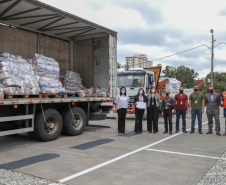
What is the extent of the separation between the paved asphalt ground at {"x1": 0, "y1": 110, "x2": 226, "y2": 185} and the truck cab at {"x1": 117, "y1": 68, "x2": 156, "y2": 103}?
18.7ft

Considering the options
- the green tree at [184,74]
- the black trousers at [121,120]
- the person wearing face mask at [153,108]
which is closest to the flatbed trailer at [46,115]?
the black trousers at [121,120]

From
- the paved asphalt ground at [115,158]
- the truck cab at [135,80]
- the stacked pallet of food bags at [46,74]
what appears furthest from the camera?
the truck cab at [135,80]

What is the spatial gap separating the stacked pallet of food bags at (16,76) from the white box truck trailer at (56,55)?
0.31 m

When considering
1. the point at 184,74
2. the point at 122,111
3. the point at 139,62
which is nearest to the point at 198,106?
the point at 122,111

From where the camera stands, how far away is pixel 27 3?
6.82 metres

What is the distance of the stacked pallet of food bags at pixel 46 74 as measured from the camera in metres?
7.61

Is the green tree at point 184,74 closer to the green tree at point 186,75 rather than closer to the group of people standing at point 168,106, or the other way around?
the green tree at point 186,75

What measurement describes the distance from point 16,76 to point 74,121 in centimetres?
267

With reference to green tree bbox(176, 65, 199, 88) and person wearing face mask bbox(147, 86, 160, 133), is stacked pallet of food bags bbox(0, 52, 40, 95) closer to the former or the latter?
person wearing face mask bbox(147, 86, 160, 133)

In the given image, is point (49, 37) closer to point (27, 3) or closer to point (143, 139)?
point (27, 3)

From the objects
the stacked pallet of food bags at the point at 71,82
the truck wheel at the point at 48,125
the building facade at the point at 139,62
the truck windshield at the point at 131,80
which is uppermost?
the building facade at the point at 139,62

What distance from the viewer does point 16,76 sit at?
689cm

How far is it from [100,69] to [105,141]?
347 centimetres

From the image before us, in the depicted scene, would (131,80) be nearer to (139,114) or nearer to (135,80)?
(135,80)
